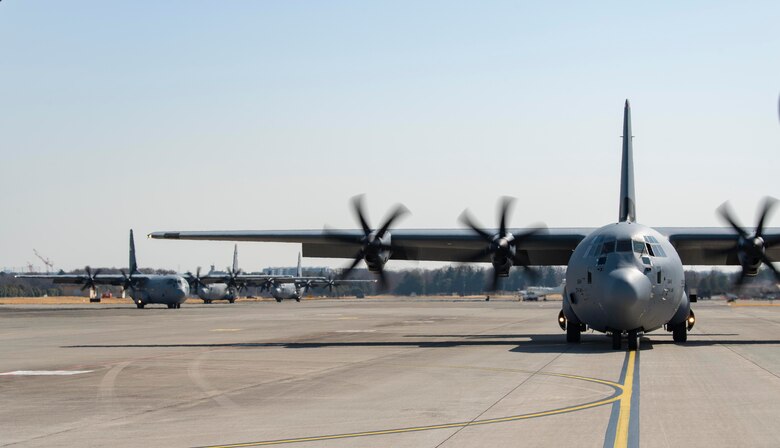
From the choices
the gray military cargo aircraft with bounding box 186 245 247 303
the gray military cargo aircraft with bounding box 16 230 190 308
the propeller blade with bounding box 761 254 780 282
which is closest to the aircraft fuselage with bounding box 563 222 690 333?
the propeller blade with bounding box 761 254 780 282

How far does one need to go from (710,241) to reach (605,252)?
8462mm

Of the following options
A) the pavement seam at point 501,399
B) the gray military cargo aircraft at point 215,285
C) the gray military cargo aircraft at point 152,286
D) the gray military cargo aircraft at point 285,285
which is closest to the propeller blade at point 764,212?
the pavement seam at point 501,399

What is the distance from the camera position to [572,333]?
97.1ft

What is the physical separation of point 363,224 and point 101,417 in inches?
781

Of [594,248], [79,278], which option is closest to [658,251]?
[594,248]

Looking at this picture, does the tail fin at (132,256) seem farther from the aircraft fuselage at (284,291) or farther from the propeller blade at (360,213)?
the propeller blade at (360,213)

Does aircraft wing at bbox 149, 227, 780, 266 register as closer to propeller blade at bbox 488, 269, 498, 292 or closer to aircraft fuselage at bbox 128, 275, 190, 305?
propeller blade at bbox 488, 269, 498, 292

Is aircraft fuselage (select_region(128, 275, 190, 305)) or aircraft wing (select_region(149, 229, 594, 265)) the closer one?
aircraft wing (select_region(149, 229, 594, 265))

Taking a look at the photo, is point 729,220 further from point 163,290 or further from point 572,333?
point 163,290

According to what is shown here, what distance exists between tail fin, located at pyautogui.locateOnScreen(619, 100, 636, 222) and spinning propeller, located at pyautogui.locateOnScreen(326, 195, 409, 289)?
25.8ft

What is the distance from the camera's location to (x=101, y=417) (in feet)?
41.8

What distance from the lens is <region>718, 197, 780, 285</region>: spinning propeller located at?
29.9 m

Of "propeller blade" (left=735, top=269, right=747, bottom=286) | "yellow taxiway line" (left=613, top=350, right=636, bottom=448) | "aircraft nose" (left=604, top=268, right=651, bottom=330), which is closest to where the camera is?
"yellow taxiway line" (left=613, top=350, right=636, bottom=448)

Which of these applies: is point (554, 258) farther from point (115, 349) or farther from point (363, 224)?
point (115, 349)
